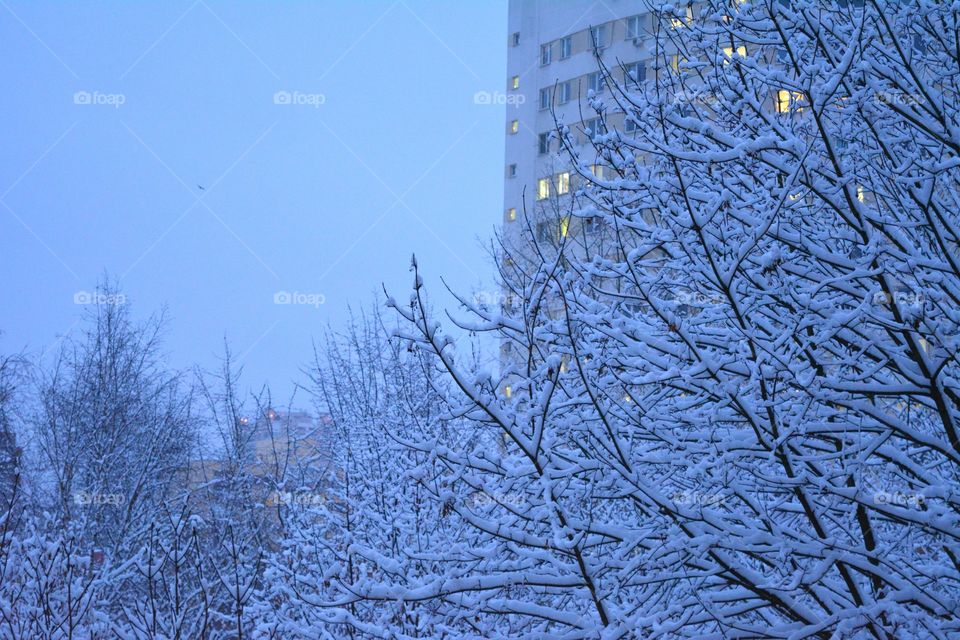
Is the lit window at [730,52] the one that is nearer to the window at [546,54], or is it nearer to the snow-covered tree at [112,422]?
the snow-covered tree at [112,422]

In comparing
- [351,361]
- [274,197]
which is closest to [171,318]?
[351,361]

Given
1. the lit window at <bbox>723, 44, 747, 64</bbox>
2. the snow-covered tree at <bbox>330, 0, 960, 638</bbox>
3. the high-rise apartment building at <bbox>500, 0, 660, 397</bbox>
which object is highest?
the high-rise apartment building at <bbox>500, 0, 660, 397</bbox>

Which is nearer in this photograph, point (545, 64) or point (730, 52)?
point (730, 52)

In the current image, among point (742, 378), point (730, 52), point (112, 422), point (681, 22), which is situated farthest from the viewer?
point (112, 422)

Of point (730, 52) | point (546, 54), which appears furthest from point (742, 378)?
point (546, 54)

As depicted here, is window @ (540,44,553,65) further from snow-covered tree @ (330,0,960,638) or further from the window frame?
snow-covered tree @ (330,0,960,638)

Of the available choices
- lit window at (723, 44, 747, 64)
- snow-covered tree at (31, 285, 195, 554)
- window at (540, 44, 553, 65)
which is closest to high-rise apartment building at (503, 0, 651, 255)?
window at (540, 44, 553, 65)

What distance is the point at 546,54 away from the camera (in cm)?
3744

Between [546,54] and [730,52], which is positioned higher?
[546,54]

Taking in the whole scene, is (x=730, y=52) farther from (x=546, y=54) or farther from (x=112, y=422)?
(x=546, y=54)

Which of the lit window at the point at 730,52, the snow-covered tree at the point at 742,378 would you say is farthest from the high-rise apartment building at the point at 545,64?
the snow-covered tree at the point at 742,378

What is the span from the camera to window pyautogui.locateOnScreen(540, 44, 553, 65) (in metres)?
37.2

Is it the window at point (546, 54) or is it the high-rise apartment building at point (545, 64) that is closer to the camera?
the high-rise apartment building at point (545, 64)

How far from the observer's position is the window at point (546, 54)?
122ft
